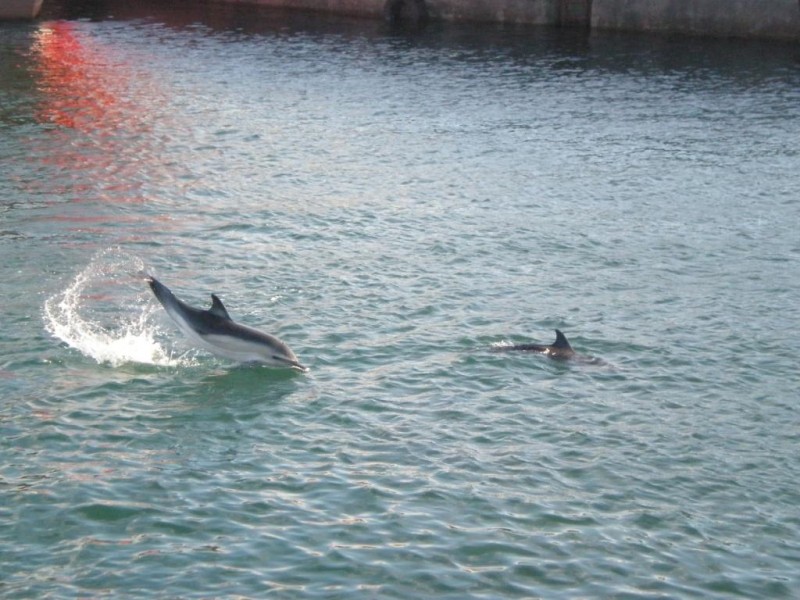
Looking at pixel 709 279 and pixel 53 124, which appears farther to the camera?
pixel 53 124

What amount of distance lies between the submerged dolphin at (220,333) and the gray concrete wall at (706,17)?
42.7 m

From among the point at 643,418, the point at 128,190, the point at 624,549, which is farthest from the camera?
the point at 128,190

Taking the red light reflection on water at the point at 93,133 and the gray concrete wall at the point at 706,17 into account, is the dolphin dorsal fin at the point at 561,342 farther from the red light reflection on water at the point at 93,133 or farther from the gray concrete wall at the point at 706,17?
the gray concrete wall at the point at 706,17

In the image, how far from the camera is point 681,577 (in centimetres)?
1522

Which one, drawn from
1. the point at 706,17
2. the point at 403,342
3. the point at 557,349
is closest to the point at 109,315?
the point at 403,342

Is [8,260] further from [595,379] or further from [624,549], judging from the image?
[624,549]

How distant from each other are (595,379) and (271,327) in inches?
243

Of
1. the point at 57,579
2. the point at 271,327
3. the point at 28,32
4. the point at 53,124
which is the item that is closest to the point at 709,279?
the point at 271,327

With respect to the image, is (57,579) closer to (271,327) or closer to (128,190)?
(271,327)

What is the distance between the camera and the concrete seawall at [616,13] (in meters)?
56.6

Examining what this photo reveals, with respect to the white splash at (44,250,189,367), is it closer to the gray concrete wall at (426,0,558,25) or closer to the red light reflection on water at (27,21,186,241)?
the red light reflection on water at (27,21,186,241)

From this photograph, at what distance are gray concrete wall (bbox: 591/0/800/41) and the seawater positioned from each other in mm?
10430

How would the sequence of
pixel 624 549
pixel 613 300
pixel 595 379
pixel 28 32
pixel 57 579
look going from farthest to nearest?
pixel 28 32 < pixel 613 300 < pixel 595 379 < pixel 624 549 < pixel 57 579

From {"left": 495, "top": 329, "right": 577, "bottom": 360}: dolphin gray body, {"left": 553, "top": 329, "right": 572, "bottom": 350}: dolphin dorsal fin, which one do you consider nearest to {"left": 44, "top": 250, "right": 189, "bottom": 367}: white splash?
{"left": 495, "top": 329, "right": 577, "bottom": 360}: dolphin gray body
